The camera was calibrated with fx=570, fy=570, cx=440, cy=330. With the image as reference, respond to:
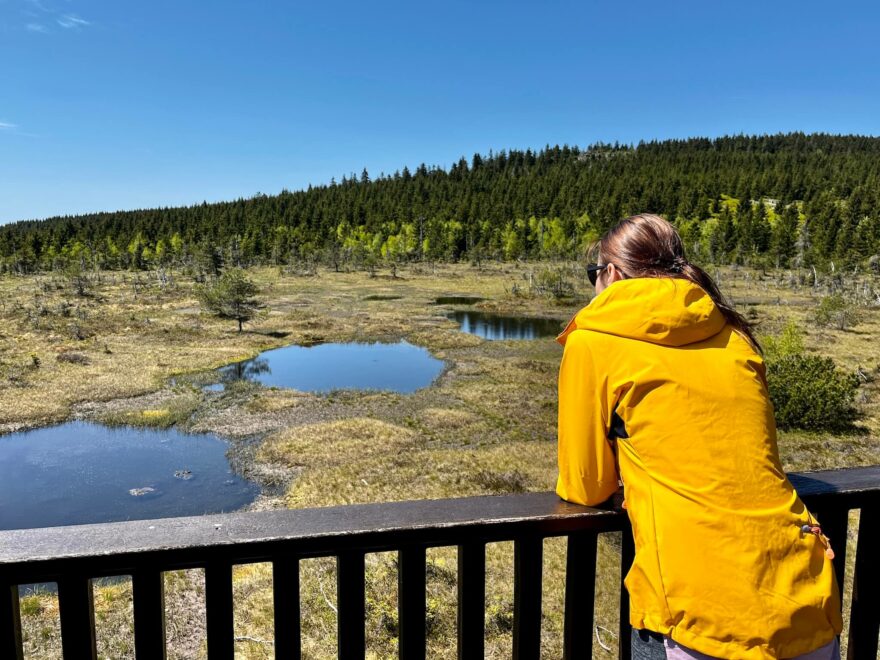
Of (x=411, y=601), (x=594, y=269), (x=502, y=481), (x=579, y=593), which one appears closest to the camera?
(x=411, y=601)

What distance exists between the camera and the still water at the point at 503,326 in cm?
4078

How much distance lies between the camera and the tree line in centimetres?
7950

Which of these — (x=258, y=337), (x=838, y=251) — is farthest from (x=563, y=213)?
(x=258, y=337)

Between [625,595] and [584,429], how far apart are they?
0.67m

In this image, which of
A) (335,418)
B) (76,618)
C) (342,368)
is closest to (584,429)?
(76,618)

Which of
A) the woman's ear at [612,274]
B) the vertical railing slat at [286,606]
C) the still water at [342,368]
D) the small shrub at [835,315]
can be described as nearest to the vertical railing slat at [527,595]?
the vertical railing slat at [286,606]

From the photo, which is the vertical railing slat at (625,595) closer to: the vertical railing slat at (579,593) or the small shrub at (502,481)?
the vertical railing slat at (579,593)

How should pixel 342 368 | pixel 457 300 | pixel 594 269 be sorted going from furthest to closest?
1. pixel 457 300
2. pixel 342 368
3. pixel 594 269

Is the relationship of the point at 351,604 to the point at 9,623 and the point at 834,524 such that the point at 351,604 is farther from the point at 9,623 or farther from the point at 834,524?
the point at 834,524

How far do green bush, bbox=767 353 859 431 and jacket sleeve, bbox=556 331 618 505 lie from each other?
1868cm

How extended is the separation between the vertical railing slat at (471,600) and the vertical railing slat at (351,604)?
12.3 inches

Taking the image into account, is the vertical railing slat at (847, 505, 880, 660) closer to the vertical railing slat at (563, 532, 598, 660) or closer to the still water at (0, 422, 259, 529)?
the vertical railing slat at (563, 532, 598, 660)

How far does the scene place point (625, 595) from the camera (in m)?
1.96

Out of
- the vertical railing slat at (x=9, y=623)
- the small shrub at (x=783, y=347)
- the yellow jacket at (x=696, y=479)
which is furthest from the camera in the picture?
the small shrub at (x=783, y=347)
